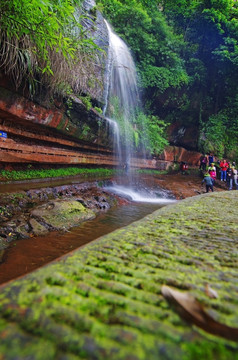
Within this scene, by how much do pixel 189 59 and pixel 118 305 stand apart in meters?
17.7

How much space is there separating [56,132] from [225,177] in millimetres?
13021

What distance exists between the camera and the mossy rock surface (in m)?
0.49

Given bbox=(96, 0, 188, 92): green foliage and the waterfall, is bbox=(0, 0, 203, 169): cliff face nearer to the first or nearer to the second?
the waterfall

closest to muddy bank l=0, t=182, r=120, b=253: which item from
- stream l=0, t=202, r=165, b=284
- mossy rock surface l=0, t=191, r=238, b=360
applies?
stream l=0, t=202, r=165, b=284

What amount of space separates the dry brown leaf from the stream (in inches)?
84.2

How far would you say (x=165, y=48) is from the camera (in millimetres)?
13266

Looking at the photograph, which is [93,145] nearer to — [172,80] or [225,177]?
[172,80]

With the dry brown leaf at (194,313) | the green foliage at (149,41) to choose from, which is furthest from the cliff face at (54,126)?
the dry brown leaf at (194,313)

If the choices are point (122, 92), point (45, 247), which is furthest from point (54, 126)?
point (122, 92)

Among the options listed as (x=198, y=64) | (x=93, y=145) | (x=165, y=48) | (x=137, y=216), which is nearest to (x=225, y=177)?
(x=198, y=64)

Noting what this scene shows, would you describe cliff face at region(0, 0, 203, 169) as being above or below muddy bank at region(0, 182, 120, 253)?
above

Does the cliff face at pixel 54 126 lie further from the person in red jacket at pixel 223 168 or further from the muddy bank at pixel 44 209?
the person in red jacket at pixel 223 168

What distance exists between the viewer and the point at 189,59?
1488cm

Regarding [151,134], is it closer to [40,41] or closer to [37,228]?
[40,41]
